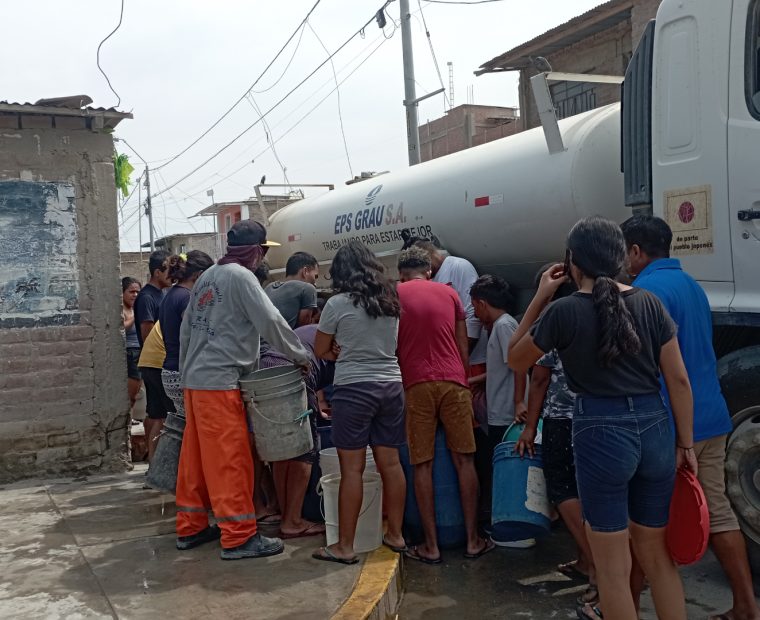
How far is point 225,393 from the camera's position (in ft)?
14.1

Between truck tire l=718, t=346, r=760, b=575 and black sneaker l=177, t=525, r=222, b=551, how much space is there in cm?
275

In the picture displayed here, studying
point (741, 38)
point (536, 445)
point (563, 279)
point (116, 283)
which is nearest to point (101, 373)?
point (116, 283)

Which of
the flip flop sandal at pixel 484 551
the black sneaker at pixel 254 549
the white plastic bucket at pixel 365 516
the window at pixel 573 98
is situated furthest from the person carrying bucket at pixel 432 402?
the window at pixel 573 98

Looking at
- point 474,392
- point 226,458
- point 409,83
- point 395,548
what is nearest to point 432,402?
point 474,392

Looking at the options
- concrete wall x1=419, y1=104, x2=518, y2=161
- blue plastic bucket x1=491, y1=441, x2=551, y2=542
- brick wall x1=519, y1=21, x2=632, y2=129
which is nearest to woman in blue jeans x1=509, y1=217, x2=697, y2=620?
blue plastic bucket x1=491, y1=441, x2=551, y2=542

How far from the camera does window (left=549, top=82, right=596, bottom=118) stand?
17.1 metres

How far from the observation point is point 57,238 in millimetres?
6141

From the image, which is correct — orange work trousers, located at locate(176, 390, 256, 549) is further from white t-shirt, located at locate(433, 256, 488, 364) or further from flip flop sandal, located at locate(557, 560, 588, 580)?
white t-shirt, located at locate(433, 256, 488, 364)

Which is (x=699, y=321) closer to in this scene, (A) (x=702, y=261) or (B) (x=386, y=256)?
(A) (x=702, y=261)

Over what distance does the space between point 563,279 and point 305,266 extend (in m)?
2.58

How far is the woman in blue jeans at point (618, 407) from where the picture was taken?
291 cm

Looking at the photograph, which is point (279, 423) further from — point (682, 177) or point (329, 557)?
point (682, 177)

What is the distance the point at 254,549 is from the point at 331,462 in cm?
73

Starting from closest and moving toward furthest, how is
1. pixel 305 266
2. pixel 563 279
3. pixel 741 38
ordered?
1. pixel 563 279
2. pixel 741 38
3. pixel 305 266
